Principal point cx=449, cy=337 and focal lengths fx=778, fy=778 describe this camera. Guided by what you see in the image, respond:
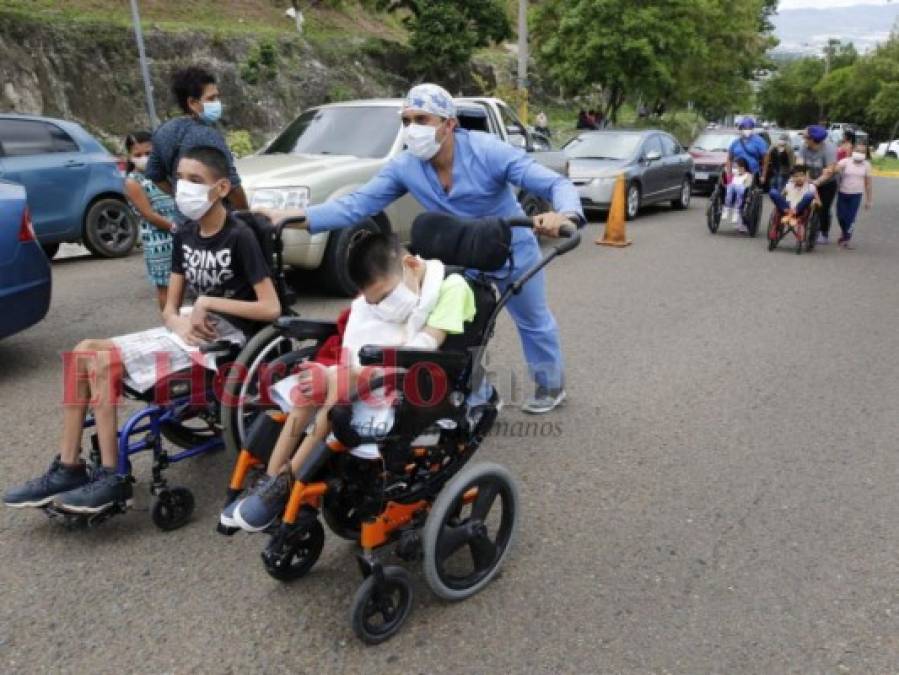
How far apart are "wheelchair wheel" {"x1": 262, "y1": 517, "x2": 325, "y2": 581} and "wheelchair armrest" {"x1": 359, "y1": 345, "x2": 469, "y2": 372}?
0.64 meters

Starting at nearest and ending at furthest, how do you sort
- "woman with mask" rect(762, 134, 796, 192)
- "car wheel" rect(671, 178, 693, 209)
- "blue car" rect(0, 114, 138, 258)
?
"blue car" rect(0, 114, 138, 258)
"woman with mask" rect(762, 134, 796, 192)
"car wheel" rect(671, 178, 693, 209)

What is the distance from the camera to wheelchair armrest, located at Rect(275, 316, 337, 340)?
10.4 ft

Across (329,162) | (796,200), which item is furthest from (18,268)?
(796,200)

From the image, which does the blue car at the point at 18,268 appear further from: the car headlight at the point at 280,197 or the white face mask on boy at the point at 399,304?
the white face mask on boy at the point at 399,304

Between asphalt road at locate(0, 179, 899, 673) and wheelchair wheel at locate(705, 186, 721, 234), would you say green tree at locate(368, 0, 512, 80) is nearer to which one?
wheelchair wheel at locate(705, 186, 721, 234)

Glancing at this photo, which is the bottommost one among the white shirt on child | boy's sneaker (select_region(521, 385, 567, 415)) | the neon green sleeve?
boy's sneaker (select_region(521, 385, 567, 415))

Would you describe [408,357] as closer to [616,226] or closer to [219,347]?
[219,347]

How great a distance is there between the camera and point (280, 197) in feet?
23.2

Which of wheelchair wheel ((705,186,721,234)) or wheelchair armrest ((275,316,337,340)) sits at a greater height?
wheelchair armrest ((275,316,337,340))

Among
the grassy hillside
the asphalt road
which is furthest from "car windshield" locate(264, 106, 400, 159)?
the grassy hillside

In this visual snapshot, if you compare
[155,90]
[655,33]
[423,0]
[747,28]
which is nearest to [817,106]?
[747,28]

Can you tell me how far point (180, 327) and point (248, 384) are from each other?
18.0 inches

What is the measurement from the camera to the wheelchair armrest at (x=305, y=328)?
3.17m

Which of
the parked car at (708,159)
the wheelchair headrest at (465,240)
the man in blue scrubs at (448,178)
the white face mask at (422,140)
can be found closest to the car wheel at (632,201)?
the parked car at (708,159)
